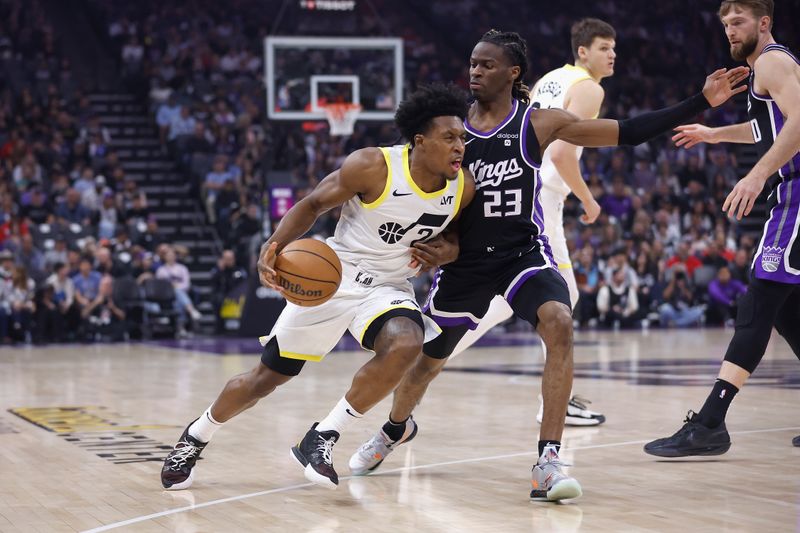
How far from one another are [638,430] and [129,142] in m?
16.2

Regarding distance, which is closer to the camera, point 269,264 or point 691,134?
point 269,264

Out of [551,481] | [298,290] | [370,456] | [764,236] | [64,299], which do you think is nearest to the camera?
[551,481]

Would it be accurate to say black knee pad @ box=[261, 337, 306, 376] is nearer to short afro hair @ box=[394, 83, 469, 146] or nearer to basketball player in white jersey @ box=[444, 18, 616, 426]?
short afro hair @ box=[394, 83, 469, 146]

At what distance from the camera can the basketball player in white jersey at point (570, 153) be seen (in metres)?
6.68

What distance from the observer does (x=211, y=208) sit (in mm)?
18812

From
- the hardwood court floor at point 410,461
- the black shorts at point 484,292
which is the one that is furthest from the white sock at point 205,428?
the black shorts at point 484,292

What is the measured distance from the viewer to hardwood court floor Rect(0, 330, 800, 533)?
14.3 feet

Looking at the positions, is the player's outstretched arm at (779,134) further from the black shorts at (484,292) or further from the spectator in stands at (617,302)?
the spectator in stands at (617,302)

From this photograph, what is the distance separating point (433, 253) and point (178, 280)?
471 inches

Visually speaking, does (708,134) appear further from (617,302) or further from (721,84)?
(617,302)

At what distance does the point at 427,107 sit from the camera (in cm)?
505

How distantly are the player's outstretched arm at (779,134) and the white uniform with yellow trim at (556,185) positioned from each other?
1.62 metres

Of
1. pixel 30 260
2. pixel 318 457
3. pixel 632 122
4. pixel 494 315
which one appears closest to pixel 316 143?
pixel 30 260

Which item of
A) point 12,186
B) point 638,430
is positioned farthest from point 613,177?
point 638,430
